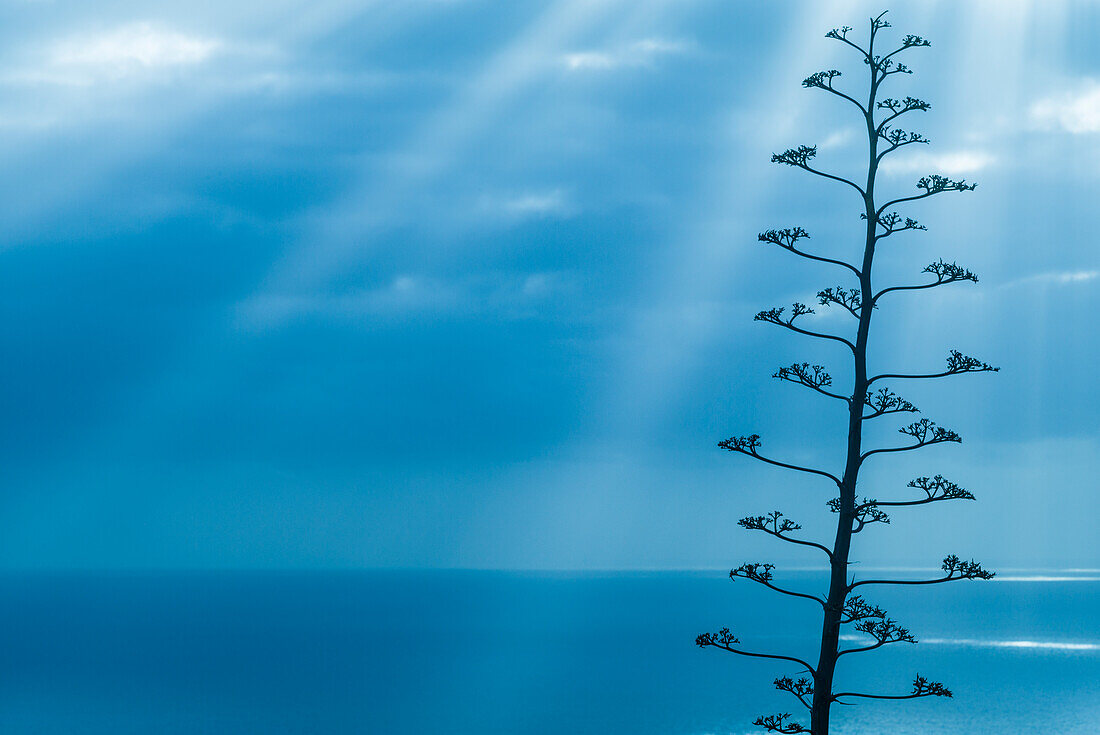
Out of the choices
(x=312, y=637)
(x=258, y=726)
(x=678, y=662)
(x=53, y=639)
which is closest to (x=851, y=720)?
(x=678, y=662)

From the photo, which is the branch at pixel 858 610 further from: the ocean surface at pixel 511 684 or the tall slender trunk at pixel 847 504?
the ocean surface at pixel 511 684

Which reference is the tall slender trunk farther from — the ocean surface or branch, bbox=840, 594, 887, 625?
the ocean surface

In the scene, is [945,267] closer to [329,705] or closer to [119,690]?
[329,705]

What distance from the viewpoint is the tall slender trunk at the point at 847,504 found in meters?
9.85

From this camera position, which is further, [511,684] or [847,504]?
[511,684]

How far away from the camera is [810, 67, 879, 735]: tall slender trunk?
985 cm

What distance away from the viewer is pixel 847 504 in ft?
33.0

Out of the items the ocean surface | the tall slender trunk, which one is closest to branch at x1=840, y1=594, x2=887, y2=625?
the tall slender trunk

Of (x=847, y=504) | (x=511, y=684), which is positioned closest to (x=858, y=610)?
(x=847, y=504)

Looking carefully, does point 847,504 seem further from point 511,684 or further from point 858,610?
point 511,684

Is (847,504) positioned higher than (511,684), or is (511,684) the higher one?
(847,504)

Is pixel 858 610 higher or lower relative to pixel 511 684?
higher

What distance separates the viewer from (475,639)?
181875 millimetres

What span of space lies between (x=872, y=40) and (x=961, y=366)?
3.43 m
